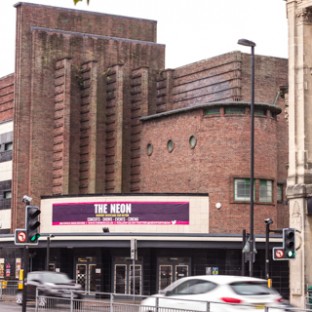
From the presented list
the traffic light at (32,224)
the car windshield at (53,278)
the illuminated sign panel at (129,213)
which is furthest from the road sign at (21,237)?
the illuminated sign panel at (129,213)

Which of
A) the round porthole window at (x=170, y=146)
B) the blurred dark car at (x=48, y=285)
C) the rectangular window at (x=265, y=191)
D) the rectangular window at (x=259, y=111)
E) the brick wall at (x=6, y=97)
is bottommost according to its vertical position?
the blurred dark car at (x=48, y=285)

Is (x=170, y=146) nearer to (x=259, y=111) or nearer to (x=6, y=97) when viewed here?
(x=259, y=111)

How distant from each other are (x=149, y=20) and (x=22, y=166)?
15384mm

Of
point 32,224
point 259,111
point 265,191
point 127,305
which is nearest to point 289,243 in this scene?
point 127,305

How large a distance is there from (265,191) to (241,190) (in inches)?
62.8

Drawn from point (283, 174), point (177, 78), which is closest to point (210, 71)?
point (177, 78)

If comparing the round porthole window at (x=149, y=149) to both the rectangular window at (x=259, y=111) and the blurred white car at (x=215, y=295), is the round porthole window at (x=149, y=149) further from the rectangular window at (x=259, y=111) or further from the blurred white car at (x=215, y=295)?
the blurred white car at (x=215, y=295)

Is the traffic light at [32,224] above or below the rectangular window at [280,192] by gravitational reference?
below

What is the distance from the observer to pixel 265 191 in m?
54.6

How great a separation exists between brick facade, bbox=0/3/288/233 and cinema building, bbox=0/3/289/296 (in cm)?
9

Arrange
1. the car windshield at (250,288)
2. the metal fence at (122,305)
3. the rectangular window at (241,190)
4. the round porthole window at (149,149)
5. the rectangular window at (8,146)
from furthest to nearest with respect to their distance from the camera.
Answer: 1. the rectangular window at (8,146)
2. the round porthole window at (149,149)
3. the rectangular window at (241,190)
4. the car windshield at (250,288)
5. the metal fence at (122,305)

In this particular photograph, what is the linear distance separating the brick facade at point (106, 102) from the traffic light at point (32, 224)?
1178 inches

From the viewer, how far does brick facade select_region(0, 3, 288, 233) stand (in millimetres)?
58688

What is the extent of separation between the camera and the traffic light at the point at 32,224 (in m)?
26.6
